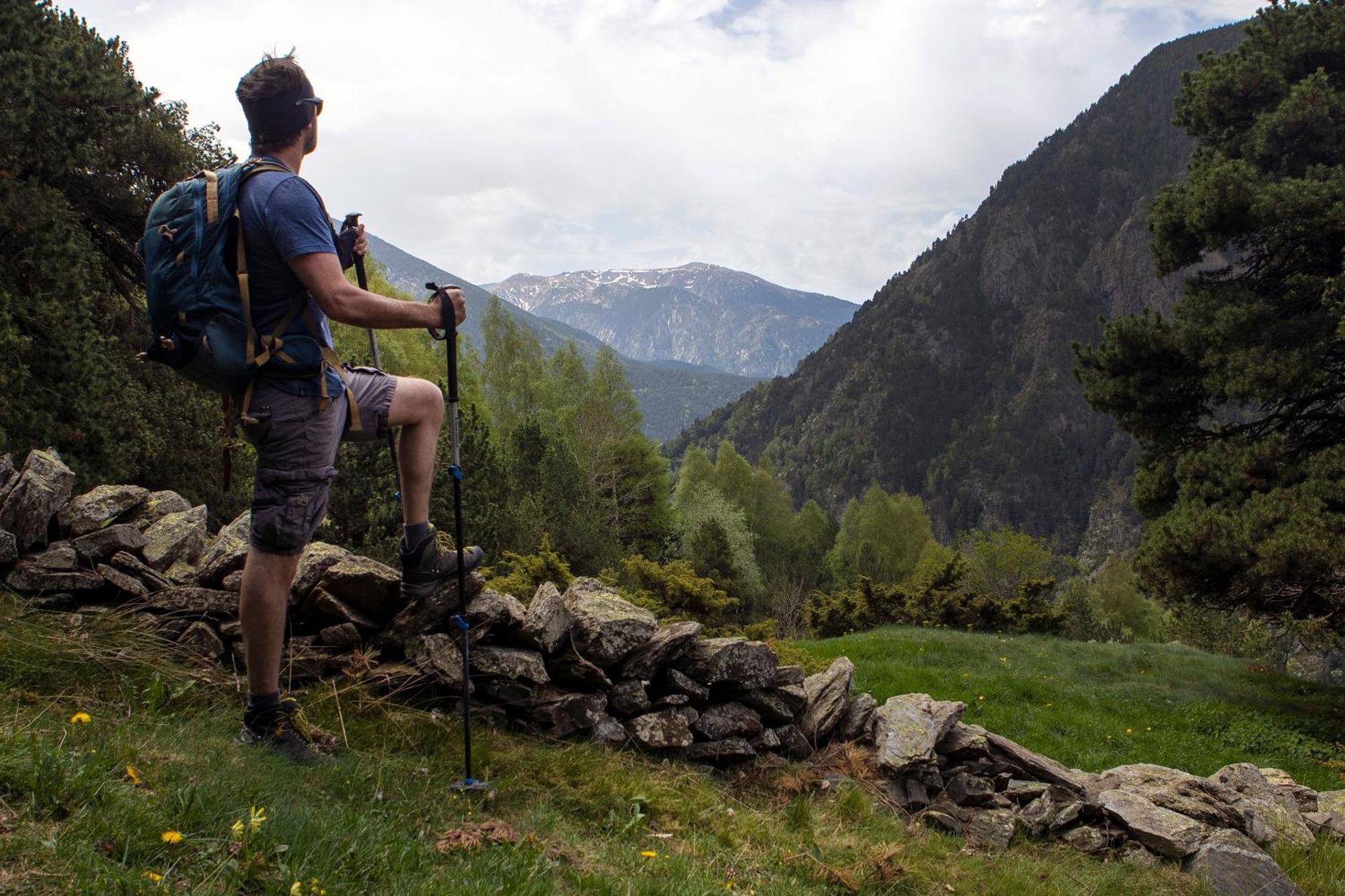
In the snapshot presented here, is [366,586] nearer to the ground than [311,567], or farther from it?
nearer to the ground

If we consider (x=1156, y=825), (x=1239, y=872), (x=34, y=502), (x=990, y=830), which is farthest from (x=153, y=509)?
(x=1239, y=872)

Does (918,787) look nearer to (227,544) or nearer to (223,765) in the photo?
(223,765)

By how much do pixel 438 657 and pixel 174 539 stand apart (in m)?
2.26

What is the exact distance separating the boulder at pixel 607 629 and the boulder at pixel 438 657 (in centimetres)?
90

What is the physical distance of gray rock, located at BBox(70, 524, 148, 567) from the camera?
5391mm

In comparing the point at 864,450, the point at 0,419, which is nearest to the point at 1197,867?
the point at 0,419

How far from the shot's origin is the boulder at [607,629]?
5.85 metres

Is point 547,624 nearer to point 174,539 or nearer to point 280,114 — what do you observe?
point 174,539

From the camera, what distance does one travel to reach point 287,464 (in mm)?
3779

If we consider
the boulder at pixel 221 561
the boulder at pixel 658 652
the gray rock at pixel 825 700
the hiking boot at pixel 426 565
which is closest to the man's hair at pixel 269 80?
the hiking boot at pixel 426 565

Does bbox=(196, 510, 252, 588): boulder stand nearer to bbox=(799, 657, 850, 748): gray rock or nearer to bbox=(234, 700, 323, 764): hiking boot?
bbox=(234, 700, 323, 764): hiking boot

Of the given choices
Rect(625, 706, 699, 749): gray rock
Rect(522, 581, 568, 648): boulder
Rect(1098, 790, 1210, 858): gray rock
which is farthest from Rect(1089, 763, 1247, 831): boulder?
Rect(522, 581, 568, 648): boulder

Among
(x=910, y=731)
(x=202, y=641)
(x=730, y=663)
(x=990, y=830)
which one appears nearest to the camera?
(x=202, y=641)

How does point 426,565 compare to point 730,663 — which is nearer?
point 426,565
